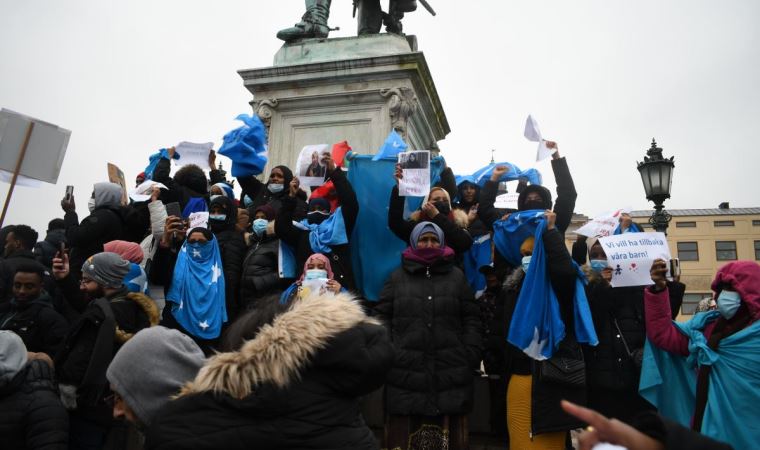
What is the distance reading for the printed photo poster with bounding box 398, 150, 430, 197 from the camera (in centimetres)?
568

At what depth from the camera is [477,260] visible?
611 centimetres

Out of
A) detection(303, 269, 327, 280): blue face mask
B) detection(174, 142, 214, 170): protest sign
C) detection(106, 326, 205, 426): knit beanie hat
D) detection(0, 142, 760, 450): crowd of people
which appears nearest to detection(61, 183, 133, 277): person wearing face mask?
detection(0, 142, 760, 450): crowd of people

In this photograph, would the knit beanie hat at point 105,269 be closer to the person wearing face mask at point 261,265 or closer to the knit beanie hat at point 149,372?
the person wearing face mask at point 261,265

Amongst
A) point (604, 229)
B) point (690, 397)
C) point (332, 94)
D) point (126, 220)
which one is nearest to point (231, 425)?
point (690, 397)

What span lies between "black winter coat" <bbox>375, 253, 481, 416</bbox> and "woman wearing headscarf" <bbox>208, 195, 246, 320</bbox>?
1743 millimetres

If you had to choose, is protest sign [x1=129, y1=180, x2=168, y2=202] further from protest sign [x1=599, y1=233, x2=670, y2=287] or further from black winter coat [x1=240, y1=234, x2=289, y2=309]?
protest sign [x1=599, y1=233, x2=670, y2=287]

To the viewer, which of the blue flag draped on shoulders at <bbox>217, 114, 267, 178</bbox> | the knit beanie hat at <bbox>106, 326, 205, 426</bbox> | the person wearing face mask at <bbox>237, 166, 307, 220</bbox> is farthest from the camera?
the blue flag draped on shoulders at <bbox>217, 114, 267, 178</bbox>

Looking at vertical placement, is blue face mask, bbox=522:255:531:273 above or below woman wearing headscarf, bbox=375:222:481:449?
above

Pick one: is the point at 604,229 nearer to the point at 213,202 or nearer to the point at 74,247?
the point at 213,202

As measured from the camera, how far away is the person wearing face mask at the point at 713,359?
154 inches

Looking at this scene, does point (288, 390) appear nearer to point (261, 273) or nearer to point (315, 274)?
point (315, 274)

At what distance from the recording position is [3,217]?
212 inches

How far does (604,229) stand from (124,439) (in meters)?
4.53

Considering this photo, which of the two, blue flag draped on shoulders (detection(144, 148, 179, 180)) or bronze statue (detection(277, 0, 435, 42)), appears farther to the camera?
bronze statue (detection(277, 0, 435, 42))
